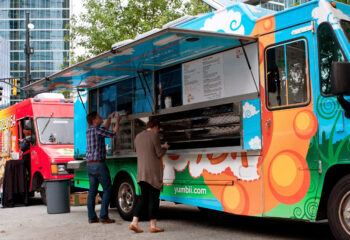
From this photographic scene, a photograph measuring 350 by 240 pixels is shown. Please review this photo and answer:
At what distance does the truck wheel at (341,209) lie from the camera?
597cm

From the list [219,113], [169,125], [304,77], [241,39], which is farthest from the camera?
[169,125]

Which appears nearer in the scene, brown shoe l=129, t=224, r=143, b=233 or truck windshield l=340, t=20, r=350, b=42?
truck windshield l=340, t=20, r=350, b=42

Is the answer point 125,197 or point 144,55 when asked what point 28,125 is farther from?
point 144,55

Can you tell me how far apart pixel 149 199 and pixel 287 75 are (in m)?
2.98

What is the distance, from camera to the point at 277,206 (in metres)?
6.80

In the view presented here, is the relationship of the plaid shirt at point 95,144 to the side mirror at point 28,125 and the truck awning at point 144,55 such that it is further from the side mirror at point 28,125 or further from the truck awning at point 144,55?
the side mirror at point 28,125

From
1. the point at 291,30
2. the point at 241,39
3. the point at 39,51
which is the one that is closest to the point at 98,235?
the point at 241,39

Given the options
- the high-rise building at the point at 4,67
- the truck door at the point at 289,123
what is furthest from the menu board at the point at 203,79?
the high-rise building at the point at 4,67

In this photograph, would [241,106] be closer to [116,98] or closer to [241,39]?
[241,39]

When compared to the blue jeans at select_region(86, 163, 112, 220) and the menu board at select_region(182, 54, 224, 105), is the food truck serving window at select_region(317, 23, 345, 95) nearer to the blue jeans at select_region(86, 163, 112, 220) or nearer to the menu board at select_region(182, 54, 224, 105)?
the menu board at select_region(182, 54, 224, 105)

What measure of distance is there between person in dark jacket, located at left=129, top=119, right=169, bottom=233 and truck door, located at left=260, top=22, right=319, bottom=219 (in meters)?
1.93

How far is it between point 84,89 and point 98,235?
4594 mm

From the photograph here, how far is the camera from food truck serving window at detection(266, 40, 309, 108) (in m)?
6.55

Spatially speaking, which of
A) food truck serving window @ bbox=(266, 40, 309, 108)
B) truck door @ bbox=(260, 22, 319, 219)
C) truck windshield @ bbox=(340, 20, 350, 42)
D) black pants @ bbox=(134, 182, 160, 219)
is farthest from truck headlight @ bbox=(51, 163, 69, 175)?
truck windshield @ bbox=(340, 20, 350, 42)
